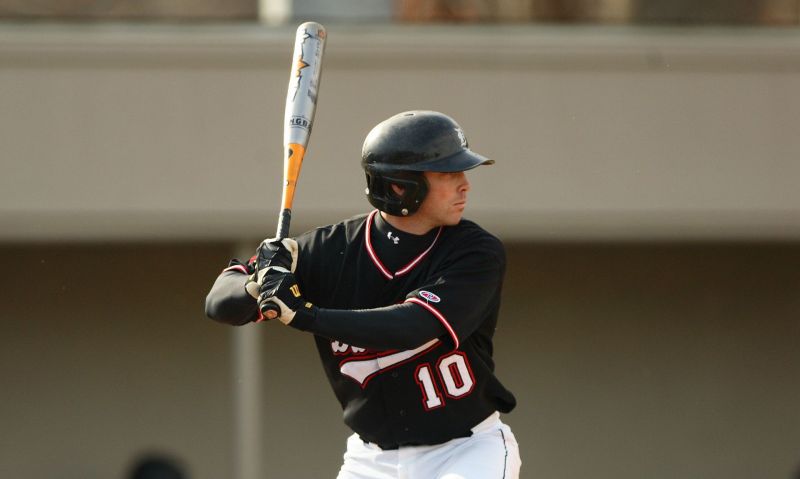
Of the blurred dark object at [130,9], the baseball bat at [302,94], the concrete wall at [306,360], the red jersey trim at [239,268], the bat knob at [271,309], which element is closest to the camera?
the bat knob at [271,309]

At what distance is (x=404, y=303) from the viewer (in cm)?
397

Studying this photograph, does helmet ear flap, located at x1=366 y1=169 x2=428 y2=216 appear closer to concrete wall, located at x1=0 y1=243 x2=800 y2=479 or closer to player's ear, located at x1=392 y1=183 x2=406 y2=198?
player's ear, located at x1=392 y1=183 x2=406 y2=198

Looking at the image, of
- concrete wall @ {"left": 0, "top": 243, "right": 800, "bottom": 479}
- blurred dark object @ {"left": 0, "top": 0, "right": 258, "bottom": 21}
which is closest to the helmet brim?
blurred dark object @ {"left": 0, "top": 0, "right": 258, "bottom": 21}

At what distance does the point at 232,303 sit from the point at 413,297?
0.53 m

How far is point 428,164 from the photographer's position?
4.11m

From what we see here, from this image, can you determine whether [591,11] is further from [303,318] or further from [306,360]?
[303,318]

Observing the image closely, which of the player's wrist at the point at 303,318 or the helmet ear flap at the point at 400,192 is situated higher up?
the helmet ear flap at the point at 400,192

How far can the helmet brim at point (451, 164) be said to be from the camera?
4098 millimetres

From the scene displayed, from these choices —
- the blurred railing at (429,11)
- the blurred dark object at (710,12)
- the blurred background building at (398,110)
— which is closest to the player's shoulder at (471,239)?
the blurred background building at (398,110)

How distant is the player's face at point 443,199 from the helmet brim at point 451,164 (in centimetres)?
3

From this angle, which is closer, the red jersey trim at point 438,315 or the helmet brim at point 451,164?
the red jersey trim at point 438,315

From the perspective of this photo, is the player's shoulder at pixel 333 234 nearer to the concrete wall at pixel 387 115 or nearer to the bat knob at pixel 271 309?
the bat knob at pixel 271 309

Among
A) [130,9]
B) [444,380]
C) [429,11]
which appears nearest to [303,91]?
[444,380]

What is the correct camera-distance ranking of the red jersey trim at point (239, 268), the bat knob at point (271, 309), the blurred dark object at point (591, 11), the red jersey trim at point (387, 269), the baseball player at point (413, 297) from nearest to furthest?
the bat knob at point (271, 309) → the baseball player at point (413, 297) → the red jersey trim at point (387, 269) → the red jersey trim at point (239, 268) → the blurred dark object at point (591, 11)
